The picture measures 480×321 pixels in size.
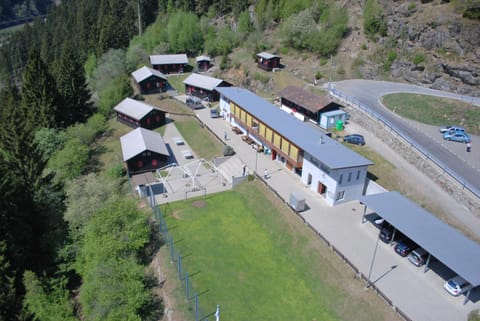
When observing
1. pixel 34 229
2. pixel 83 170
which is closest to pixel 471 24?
pixel 83 170

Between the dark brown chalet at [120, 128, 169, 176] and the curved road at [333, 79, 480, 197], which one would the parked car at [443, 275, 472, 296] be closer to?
the curved road at [333, 79, 480, 197]

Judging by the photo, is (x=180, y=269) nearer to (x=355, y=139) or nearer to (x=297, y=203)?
(x=297, y=203)

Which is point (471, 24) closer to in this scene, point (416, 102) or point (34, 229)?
point (416, 102)

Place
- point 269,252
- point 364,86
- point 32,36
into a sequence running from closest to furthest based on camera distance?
point 269,252 → point 364,86 → point 32,36

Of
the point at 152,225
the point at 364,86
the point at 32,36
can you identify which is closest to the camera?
the point at 152,225

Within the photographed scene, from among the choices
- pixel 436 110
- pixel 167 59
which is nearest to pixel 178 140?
pixel 436 110
